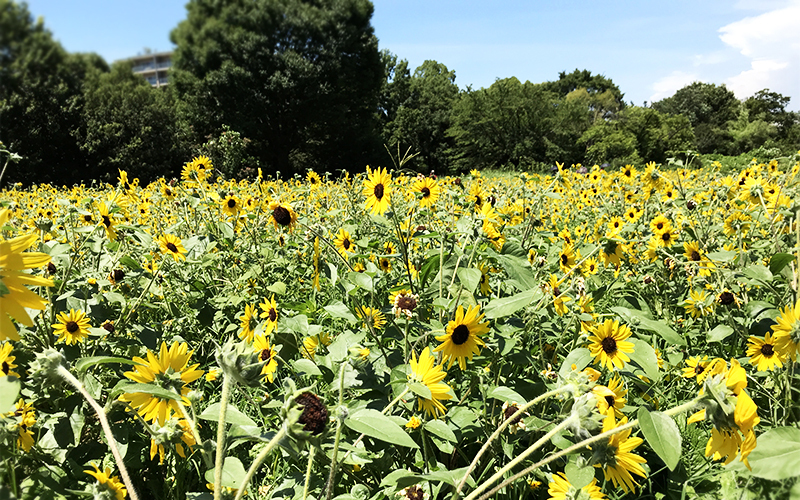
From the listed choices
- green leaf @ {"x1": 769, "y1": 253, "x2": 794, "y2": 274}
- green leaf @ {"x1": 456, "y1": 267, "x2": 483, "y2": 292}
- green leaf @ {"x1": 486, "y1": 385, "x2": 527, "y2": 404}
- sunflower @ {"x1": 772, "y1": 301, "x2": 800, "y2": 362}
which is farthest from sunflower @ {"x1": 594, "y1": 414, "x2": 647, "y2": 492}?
green leaf @ {"x1": 769, "y1": 253, "x2": 794, "y2": 274}

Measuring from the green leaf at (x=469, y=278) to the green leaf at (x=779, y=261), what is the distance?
44.3 inches

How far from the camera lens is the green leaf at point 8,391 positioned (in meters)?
0.48

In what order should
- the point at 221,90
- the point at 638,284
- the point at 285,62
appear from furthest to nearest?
the point at 285,62, the point at 221,90, the point at 638,284

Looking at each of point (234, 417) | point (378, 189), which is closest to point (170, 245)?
point (378, 189)

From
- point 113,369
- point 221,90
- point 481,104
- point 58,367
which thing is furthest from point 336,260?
point 481,104

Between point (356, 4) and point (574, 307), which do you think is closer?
point (574, 307)

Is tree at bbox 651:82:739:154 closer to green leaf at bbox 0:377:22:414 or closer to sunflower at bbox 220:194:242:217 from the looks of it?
sunflower at bbox 220:194:242:217

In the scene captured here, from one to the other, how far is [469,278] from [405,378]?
365 millimetres

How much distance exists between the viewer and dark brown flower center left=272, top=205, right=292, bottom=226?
2057 millimetres

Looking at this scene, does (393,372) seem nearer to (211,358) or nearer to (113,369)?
(113,369)

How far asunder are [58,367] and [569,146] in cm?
2941

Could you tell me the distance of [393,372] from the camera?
3.85ft

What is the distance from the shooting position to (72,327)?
1585 millimetres

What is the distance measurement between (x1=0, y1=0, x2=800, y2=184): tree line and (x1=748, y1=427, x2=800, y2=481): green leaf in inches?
41.2
